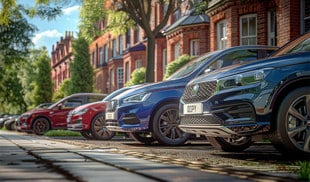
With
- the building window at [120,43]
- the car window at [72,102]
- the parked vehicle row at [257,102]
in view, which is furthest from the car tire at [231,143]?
the building window at [120,43]

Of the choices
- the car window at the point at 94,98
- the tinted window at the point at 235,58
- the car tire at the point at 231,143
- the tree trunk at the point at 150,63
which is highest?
the tree trunk at the point at 150,63

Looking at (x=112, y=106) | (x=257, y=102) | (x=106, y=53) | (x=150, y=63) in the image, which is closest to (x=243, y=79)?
(x=257, y=102)

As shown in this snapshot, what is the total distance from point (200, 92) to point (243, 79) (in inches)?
35.4

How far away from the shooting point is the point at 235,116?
253 inches

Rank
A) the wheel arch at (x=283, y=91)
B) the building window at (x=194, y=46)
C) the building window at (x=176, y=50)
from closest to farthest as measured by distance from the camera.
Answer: the wheel arch at (x=283, y=91)
the building window at (x=194, y=46)
the building window at (x=176, y=50)

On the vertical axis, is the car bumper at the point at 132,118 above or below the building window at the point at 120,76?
below

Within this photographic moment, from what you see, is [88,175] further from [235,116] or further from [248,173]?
[235,116]

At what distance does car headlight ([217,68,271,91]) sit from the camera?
20.8 feet

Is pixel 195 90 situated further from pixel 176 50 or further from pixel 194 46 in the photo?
pixel 176 50

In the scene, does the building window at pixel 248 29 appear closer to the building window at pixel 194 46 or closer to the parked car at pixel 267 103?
the building window at pixel 194 46

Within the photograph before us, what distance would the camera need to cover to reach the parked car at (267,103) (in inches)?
242

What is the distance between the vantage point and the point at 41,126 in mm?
20047

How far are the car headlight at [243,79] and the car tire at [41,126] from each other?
14206mm

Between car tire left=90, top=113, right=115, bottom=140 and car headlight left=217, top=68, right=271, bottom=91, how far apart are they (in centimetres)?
809
